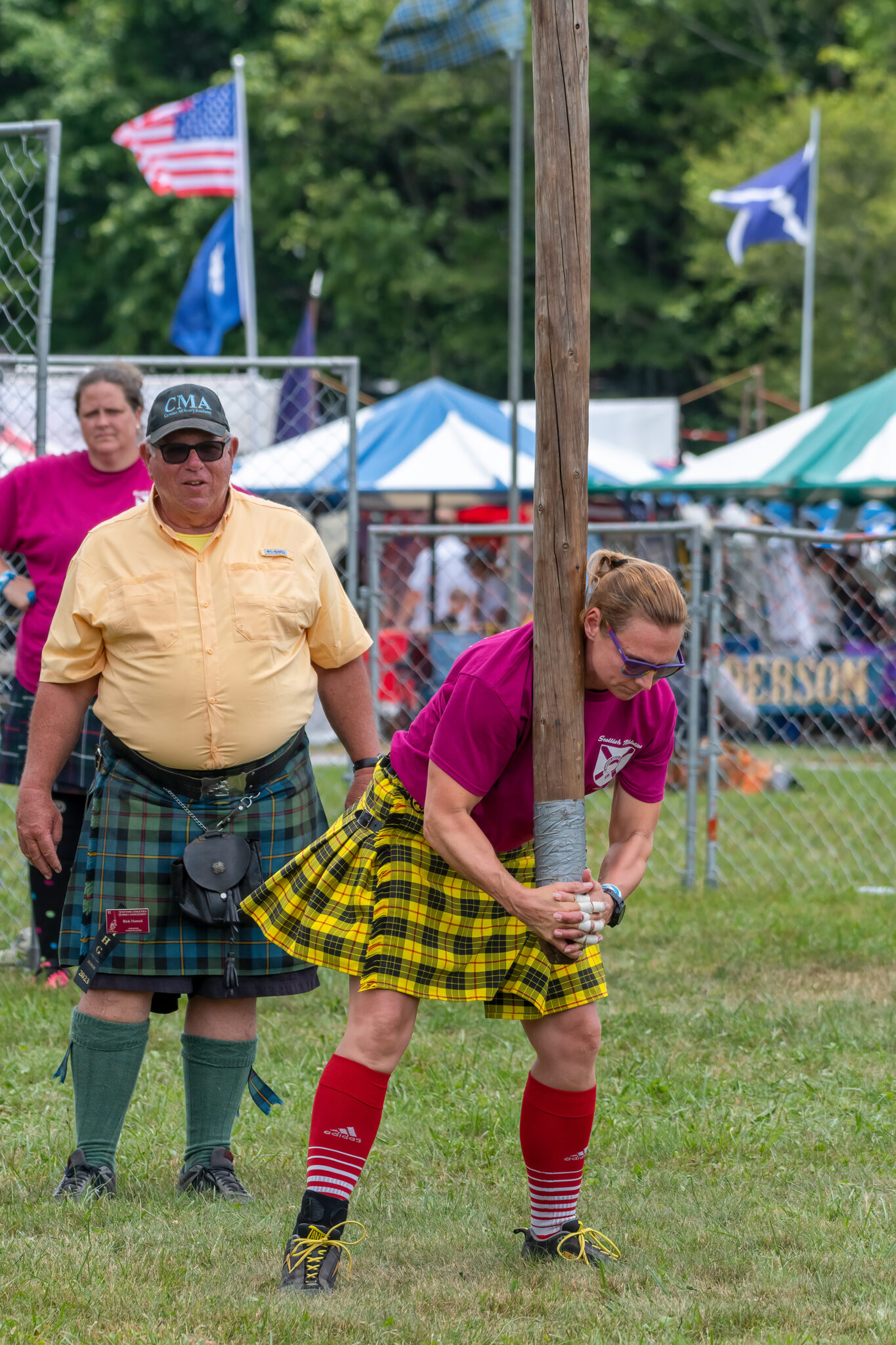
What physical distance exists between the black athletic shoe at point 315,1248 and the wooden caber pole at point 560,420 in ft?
2.10

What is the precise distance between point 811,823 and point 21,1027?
4.48 metres

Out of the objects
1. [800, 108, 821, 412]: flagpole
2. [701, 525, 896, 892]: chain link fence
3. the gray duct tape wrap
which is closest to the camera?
the gray duct tape wrap

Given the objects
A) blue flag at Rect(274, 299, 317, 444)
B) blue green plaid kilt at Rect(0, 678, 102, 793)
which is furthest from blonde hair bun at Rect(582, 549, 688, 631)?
blue flag at Rect(274, 299, 317, 444)

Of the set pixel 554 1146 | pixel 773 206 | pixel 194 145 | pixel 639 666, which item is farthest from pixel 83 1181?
pixel 773 206

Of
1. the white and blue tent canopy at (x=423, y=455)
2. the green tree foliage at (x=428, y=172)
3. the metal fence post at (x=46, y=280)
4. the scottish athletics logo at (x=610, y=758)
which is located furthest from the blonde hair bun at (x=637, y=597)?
the green tree foliage at (x=428, y=172)

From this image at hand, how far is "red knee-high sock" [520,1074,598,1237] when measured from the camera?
3.12 metres

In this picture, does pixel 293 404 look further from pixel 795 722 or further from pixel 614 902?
pixel 614 902

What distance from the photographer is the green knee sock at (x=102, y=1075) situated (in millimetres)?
3471

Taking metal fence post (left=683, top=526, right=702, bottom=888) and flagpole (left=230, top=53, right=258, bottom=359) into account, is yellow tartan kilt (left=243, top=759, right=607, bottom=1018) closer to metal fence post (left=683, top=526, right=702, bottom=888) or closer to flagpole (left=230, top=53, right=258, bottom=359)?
metal fence post (left=683, top=526, right=702, bottom=888)

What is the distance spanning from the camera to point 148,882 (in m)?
3.44

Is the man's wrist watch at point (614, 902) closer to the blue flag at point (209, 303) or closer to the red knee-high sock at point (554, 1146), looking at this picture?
the red knee-high sock at point (554, 1146)

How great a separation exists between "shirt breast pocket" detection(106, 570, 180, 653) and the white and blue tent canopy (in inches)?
335

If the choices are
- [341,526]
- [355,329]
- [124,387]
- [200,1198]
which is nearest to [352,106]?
[355,329]

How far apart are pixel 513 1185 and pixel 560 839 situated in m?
1.10
